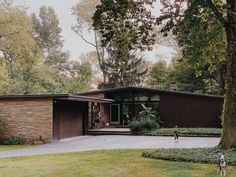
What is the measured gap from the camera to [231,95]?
46.4 ft

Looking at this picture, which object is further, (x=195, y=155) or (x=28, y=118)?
(x=28, y=118)

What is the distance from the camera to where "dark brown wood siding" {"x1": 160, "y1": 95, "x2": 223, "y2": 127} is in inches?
1135

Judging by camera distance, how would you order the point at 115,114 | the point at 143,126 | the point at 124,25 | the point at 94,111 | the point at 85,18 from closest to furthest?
the point at 124,25
the point at 143,126
the point at 94,111
the point at 115,114
the point at 85,18

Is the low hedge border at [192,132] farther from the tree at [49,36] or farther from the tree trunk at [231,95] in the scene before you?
the tree at [49,36]

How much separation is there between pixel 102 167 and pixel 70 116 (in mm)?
13915

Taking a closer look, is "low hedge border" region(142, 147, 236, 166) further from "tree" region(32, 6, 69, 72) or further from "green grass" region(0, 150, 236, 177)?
"tree" region(32, 6, 69, 72)

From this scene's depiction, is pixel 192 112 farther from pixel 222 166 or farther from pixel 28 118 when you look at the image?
pixel 222 166

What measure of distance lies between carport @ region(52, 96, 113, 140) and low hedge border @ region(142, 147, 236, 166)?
28.1 feet

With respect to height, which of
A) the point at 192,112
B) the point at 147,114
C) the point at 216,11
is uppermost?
the point at 216,11

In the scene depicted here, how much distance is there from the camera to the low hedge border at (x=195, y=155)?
470 inches

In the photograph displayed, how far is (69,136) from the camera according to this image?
81.6ft

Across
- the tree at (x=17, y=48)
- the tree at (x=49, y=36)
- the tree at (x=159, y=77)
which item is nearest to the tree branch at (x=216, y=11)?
the tree at (x=17, y=48)

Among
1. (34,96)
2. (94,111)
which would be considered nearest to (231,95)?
(34,96)

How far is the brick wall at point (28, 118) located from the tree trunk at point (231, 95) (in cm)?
1038
